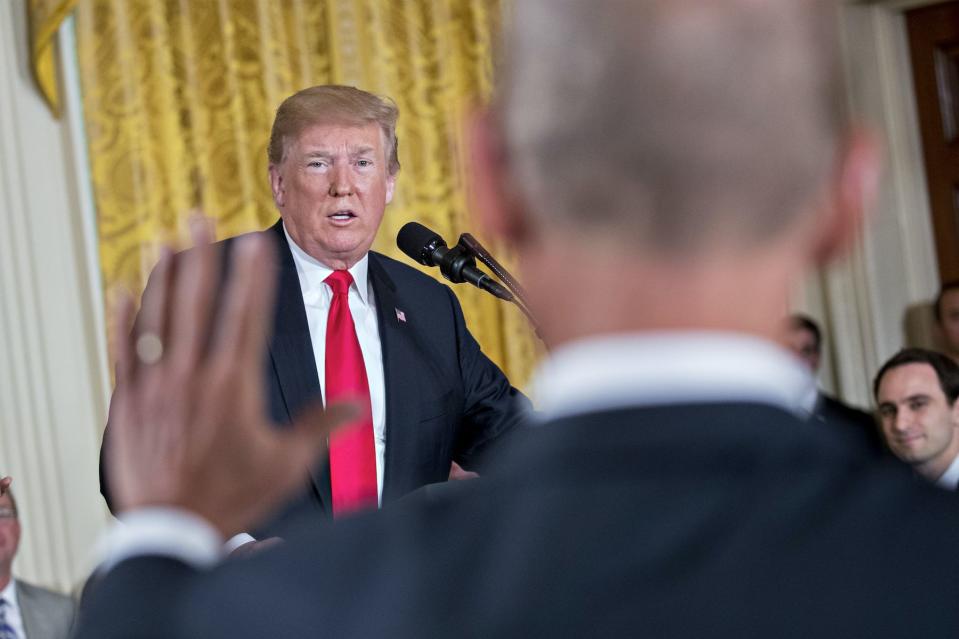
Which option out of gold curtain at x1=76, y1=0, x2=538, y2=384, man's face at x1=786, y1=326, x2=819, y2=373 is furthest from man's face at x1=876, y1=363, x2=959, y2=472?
gold curtain at x1=76, y1=0, x2=538, y2=384

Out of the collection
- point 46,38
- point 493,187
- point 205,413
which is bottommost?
point 205,413

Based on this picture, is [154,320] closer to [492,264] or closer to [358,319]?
[492,264]

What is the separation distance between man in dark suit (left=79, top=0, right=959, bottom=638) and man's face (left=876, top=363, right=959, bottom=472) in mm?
4389

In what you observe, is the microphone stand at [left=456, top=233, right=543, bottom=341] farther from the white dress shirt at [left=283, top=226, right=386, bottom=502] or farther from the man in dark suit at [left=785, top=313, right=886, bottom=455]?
the man in dark suit at [left=785, top=313, right=886, bottom=455]

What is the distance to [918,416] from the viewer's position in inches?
198

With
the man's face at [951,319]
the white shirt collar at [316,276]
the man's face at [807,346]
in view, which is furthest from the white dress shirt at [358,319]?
the man's face at [951,319]

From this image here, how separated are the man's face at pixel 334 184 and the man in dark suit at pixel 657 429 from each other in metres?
2.40

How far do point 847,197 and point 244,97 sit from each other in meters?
4.96

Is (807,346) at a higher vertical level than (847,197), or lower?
lower

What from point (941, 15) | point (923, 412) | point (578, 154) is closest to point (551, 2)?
point (578, 154)

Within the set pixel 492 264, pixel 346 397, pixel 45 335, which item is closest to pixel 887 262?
pixel 45 335

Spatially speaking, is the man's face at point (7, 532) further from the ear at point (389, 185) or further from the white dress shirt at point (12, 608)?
the ear at point (389, 185)

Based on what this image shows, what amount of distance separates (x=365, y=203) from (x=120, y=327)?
2.40m

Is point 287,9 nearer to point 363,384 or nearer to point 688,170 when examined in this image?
point 363,384
